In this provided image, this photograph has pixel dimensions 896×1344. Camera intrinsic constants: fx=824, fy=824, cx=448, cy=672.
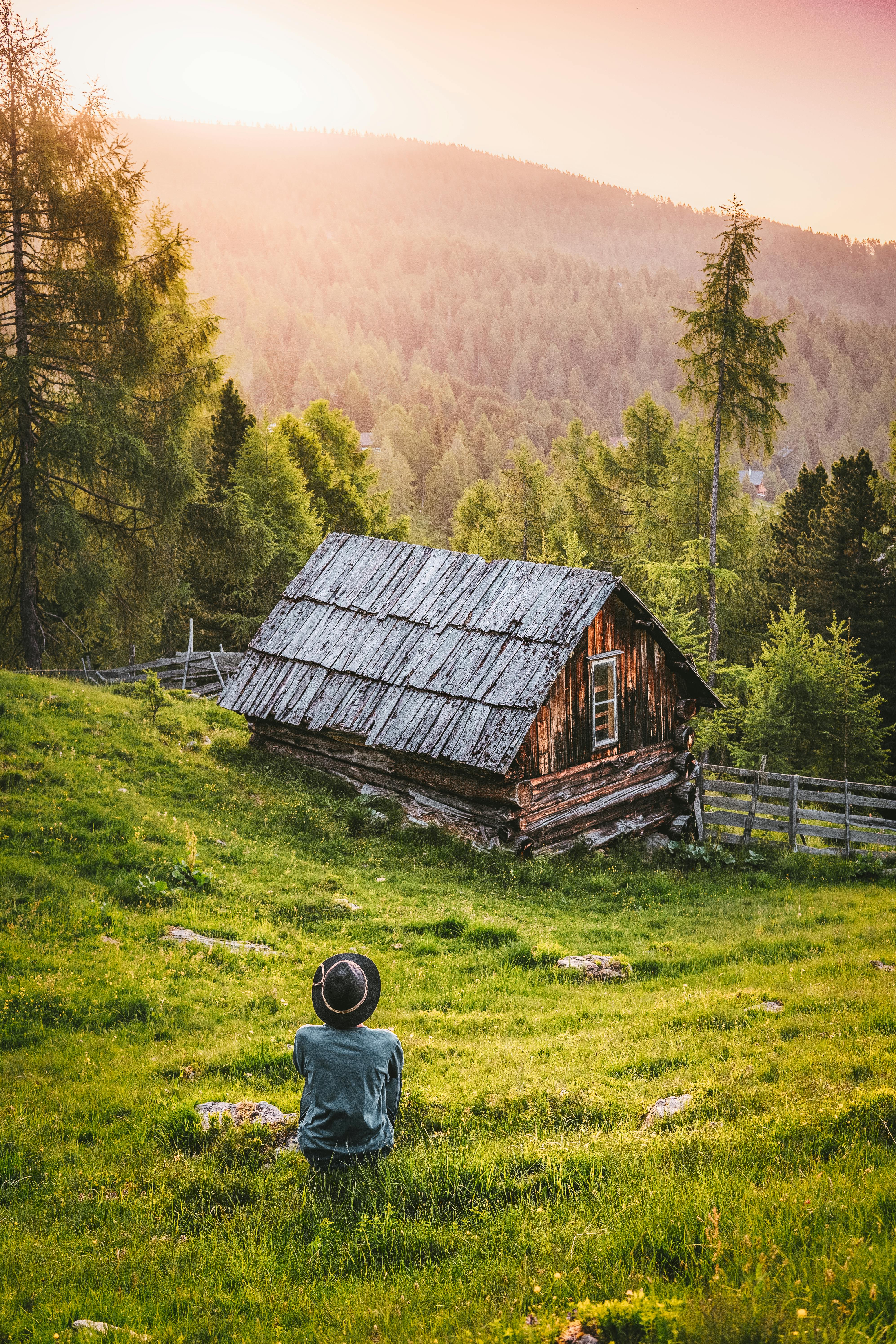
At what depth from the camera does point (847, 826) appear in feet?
56.0

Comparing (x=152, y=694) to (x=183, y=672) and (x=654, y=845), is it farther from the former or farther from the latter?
(x=654, y=845)

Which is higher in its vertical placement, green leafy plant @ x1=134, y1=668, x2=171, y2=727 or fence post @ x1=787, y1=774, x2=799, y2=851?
green leafy plant @ x1=134, y1=668, x2=171, y2=727

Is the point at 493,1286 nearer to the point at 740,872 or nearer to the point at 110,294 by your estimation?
the point at 740,872

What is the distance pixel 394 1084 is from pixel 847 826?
1454 centimetres

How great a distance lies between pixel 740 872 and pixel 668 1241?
A: 45.1 feet

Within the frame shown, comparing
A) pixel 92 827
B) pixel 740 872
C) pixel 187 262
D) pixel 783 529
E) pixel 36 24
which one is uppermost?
pixel 36 24

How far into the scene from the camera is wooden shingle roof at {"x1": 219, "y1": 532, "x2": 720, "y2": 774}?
1566 centimetres

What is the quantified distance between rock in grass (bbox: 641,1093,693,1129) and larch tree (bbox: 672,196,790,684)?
2122 centimetres

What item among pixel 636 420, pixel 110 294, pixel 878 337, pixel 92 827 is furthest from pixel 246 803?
pixel 878 337

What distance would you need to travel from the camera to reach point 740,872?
1680cm

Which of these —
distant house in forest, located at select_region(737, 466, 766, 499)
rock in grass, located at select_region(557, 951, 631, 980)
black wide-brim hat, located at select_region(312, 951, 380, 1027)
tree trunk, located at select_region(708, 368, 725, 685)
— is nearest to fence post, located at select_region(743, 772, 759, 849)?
rock in grass, located at select_region(557, 951, 631, 980)

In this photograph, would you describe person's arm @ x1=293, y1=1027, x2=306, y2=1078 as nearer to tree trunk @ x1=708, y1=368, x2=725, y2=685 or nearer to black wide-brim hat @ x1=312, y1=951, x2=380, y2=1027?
black wide-brim hat @ x1=312, y1=951, x2=380, y2=1027

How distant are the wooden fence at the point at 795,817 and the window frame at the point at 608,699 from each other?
305 cm

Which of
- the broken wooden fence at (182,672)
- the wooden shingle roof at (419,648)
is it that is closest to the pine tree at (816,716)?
the wooden shingle roof at (419,648)
